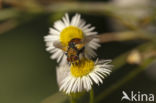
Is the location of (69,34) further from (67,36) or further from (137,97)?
(137,97)

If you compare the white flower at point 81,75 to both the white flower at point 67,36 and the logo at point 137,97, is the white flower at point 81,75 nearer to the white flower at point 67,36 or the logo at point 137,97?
the white flower at point 67,36

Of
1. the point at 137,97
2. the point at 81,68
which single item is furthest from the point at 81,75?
the point at 137,97

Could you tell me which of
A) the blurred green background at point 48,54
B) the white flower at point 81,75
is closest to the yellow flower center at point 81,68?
the white flower at point 81,75

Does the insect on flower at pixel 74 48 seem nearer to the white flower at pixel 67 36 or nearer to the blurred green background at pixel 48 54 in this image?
the white flower at pixel 67 36

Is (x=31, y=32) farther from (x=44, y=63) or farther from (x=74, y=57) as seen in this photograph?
(x=74, y=57)

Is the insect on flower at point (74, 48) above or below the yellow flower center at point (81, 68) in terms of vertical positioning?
above

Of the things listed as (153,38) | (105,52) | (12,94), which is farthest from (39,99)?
(153,38)

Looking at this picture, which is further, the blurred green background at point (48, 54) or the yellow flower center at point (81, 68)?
the blurred green background at point (48, 54)

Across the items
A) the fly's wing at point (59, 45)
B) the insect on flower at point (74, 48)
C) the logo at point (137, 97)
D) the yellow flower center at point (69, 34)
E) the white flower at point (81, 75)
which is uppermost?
the yellow flower center at point (69, 34)
